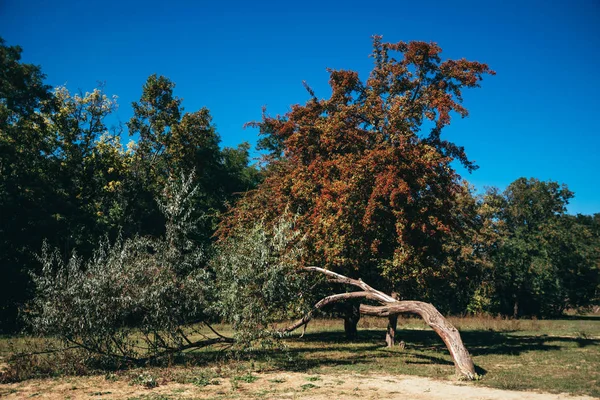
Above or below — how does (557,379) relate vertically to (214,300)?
below

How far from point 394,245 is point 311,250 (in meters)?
3.57

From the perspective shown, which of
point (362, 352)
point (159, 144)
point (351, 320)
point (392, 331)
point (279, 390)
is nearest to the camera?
point (279, 390)

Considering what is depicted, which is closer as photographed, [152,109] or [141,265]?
[141,265]

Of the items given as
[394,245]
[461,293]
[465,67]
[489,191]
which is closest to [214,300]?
[394,245]

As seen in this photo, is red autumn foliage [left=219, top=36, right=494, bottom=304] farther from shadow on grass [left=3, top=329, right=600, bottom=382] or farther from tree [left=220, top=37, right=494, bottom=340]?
shadow on grass [left=3, top=329, right=600, bottom=382]

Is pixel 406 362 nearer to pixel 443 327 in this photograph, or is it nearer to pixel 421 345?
pixel 443 327

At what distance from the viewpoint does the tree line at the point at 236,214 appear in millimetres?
13373

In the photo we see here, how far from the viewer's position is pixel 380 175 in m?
17.3

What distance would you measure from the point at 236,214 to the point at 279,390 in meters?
14.9

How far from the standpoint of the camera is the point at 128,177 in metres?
35.1

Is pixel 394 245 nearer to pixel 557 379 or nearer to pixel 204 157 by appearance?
pixel 557 379

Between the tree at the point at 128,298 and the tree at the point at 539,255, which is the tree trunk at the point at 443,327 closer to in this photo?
the tree at the point at 128,298

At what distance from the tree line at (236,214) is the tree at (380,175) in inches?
3.1

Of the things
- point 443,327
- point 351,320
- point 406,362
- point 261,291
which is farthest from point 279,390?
point 351,320
